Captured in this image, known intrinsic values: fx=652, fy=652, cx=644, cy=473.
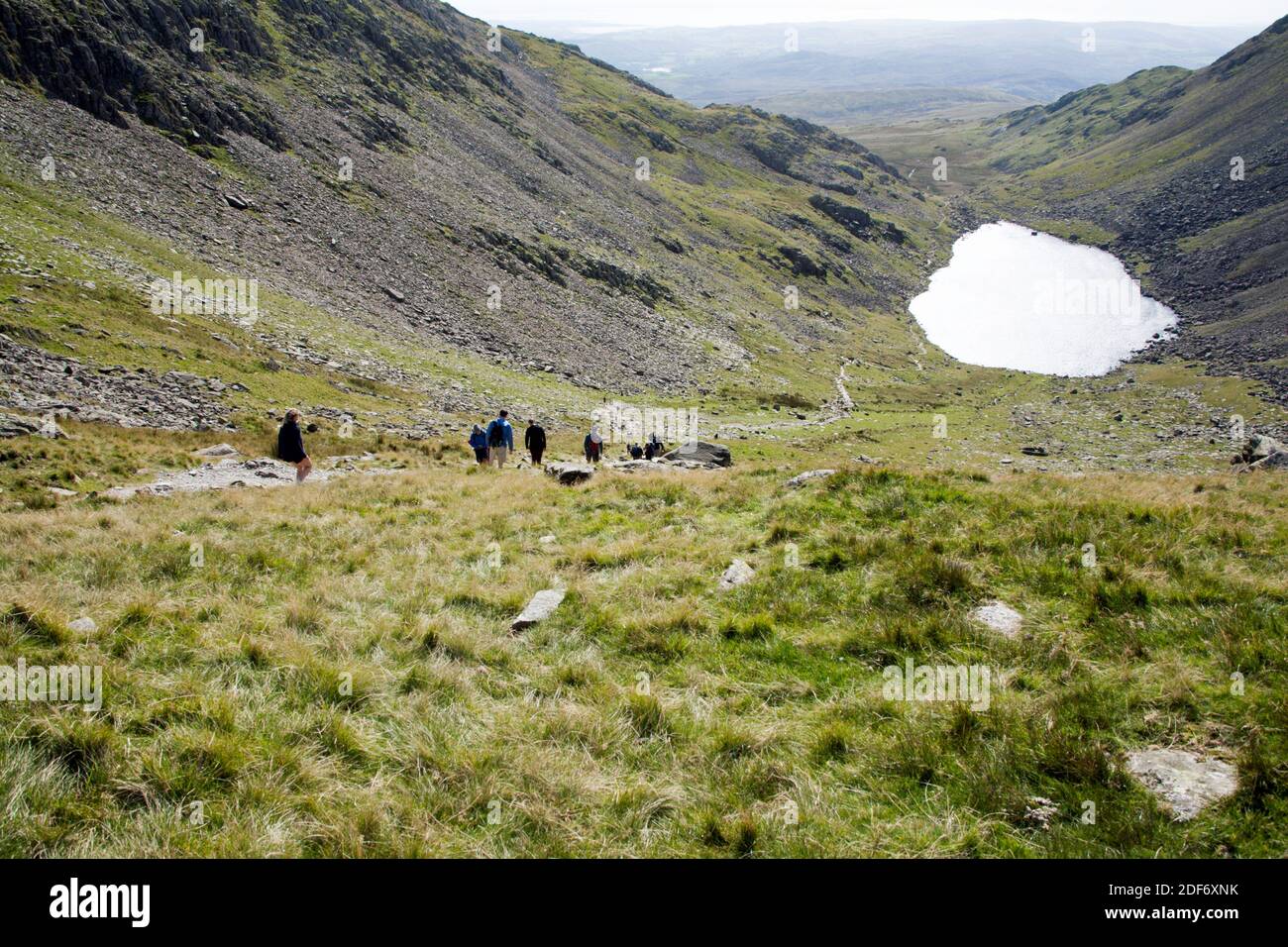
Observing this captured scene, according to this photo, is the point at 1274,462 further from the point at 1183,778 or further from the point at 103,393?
the point at 103,393

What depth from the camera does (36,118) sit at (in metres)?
40.9

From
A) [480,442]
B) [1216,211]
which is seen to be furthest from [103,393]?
[1216,211]

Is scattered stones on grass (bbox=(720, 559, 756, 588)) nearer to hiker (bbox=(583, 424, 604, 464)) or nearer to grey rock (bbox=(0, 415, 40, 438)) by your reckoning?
hiker (bbox=(583, 424, 604, 464))

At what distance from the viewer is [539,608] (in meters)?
9.08

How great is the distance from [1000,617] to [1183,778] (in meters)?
3.02

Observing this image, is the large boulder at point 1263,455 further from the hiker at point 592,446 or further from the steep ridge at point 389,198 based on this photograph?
the steep ridge at point 389,198

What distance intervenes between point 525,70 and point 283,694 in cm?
16739

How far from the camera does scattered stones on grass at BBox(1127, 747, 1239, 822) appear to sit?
504 centimetres

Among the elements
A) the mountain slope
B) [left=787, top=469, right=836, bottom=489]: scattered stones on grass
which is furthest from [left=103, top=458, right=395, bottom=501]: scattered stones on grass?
the mountain slope

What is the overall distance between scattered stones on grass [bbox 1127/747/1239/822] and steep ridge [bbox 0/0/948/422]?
38050 mm

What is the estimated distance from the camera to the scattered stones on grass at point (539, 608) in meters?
8.73

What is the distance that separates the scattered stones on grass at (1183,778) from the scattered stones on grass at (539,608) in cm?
649
